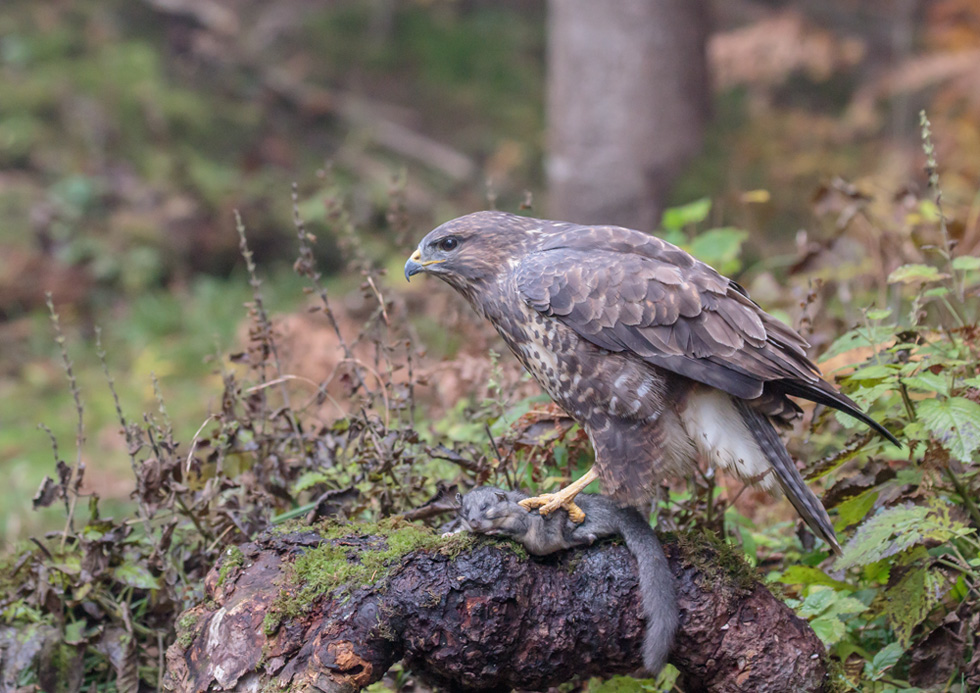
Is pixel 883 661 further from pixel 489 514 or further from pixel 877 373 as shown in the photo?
pixel 489 514

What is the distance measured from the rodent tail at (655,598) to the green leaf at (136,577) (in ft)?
4.77

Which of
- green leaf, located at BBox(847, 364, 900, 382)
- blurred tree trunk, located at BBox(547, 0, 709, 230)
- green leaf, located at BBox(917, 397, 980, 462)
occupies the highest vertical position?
blurred tree trunk, located at BBox(547, 0, 709, 230)

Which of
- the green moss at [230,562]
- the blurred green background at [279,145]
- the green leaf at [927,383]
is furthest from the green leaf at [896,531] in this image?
the blurred green background at [279,145]

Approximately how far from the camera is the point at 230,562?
2.62 metres

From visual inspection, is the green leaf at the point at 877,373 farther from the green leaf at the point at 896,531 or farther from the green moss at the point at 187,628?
the green moss at the point at 187,628

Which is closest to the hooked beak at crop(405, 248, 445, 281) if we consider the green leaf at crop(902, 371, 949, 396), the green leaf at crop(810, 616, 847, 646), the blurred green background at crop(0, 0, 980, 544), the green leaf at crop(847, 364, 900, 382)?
the green leaf at crop(847, 364, 900, 382)

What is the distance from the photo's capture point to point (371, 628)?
2.33 meters

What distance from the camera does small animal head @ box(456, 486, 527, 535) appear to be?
2408 mm

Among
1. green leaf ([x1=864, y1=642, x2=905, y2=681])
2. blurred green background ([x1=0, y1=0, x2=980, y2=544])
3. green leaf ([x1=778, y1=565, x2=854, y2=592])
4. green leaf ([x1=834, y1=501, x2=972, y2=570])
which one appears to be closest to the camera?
green leaf ([x1=834, y1=501, x2=972, y2=570])

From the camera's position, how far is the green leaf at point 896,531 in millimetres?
2490

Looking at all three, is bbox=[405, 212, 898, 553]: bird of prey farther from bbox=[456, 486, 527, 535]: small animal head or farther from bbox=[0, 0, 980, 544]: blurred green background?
bbox=[0, 0, 980, 544]: blurred green background

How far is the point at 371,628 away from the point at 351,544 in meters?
0.31

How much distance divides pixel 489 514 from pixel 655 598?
0.46 meters

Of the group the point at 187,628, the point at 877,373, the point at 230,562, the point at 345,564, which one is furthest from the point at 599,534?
the point at 187,628
